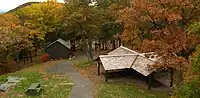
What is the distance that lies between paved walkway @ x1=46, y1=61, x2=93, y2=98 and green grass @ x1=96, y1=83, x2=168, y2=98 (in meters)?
1.13

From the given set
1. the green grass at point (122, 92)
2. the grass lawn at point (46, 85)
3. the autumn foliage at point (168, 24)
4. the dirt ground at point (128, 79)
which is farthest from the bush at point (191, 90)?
the dirt ground at point (128, 79)

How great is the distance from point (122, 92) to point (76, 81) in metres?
6.65

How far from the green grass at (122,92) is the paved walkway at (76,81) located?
113cm

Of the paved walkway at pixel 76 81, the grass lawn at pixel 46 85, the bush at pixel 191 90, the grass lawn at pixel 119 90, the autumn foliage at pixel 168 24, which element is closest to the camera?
the bush at pixel 191 90

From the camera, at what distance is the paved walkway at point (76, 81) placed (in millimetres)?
25969

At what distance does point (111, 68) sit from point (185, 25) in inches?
355

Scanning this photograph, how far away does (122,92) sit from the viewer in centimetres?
2622

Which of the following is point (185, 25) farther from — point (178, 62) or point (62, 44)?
point (62, 44)

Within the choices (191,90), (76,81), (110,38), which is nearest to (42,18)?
(110,38)

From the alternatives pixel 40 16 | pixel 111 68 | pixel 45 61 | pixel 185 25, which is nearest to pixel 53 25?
pixel 40 16

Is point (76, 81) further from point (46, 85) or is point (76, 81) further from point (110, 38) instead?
point (110, 38)

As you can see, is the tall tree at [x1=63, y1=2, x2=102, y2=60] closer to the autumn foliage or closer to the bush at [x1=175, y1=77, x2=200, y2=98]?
the autumn foliage

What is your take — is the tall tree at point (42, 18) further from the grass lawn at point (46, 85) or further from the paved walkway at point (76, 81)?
the grass lawn at point (46, 85)

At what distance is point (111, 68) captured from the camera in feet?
97.9
